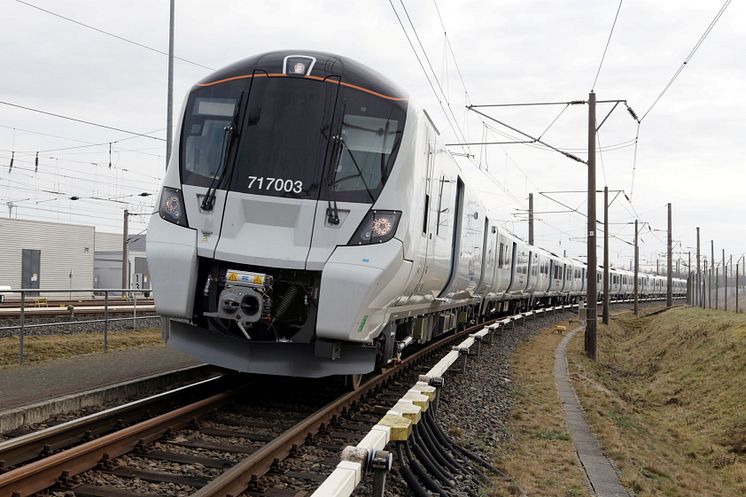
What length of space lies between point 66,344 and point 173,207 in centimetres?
992

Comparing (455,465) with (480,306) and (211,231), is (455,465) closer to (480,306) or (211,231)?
(211,231)

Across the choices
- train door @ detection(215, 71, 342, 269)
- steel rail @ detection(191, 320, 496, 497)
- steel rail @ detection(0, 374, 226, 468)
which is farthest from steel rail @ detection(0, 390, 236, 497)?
train door @ detection(215, 71, 342, 269)

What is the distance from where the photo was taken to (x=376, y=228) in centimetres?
700

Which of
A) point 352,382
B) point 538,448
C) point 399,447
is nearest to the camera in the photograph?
point 399,447

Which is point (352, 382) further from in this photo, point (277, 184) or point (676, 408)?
point (676, 408)

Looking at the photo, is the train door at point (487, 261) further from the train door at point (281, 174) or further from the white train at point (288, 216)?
the train door at point (281, 174)

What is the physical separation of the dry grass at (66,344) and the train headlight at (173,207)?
24.0ft

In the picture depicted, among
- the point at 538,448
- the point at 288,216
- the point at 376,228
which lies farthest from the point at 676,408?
the point at 288,216

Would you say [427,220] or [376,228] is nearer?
[376,228]

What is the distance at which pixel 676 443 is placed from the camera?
36.5 ft

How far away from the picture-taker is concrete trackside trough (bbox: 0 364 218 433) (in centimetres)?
617

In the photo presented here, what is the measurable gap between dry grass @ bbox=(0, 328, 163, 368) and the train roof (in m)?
7.94

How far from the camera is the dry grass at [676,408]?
7906 millimetres

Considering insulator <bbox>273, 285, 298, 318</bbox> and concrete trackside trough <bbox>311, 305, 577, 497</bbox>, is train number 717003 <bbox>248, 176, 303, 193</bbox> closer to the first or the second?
insulator <bbox>273, 285, 298, 318</bbox>
